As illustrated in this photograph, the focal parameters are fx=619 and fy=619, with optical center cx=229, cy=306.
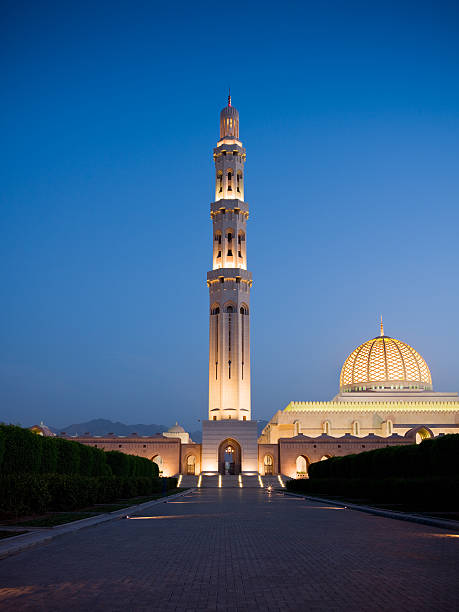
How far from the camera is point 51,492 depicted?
549 inches

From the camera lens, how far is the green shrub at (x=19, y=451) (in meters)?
14.9

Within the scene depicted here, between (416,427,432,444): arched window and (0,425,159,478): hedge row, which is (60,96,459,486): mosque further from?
(0,425,159,478): hedge row

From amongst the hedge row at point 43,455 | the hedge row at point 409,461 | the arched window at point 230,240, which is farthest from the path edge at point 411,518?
the arched window at point 230,240

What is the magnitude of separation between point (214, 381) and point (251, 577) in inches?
1746

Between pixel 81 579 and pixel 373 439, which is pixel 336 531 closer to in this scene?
pixel 81 579

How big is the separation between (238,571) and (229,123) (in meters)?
54.4

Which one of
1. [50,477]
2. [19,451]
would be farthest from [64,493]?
[19,451]

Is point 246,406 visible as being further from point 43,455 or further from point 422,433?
point 43,455

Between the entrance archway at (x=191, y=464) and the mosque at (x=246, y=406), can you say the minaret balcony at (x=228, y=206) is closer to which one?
the mosque at (x=246, y=406)

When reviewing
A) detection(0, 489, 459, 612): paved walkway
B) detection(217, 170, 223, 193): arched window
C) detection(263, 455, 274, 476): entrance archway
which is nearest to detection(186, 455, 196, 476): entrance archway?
detection(263, 455, 274, 476): entrance archway

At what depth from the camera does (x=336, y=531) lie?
394 inches

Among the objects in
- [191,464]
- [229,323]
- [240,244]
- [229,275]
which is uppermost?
[240,244]

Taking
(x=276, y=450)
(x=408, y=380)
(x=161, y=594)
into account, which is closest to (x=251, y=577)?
(x=161, y=594)

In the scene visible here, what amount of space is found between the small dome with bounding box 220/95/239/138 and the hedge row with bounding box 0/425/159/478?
40.1 metres
